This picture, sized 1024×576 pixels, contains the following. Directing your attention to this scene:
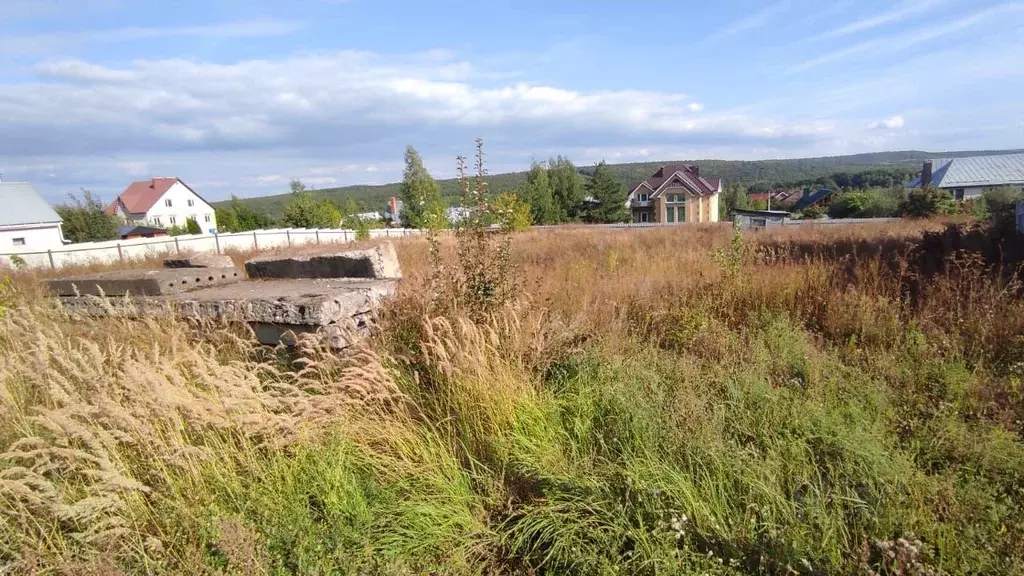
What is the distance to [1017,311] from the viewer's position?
383 centimetres

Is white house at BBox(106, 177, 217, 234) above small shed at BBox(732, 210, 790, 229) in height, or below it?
above

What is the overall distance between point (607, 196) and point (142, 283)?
51.5m

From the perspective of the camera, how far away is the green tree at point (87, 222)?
42531mm

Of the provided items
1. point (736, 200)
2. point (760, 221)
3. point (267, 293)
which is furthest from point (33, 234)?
point (736, 200)

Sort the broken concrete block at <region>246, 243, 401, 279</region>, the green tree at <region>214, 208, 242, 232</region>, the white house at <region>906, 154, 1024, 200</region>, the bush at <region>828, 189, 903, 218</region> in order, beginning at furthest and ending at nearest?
the green tree at <region>214, 208, 242, 232</region> → the white house at <region>906, 154, 1024, 200</region> → the bush at <region>828, 189, 903, 218</region> → the broken concrete block at <region>246, 243, 401, 279</region>

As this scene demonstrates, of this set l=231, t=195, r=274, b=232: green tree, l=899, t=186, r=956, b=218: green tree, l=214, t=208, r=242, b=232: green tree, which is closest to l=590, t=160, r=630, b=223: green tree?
l=899, t=186, r=956, b=218: green tree

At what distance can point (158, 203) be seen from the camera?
2494 inches

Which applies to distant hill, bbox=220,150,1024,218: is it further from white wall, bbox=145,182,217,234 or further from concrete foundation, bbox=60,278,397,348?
concrete foundation, bbox=60,278,397,348

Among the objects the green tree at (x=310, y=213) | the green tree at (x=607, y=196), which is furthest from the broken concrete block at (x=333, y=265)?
the green tree at (x=607, y=196)

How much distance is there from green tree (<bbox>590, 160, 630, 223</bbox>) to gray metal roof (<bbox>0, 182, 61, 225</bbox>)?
49.2 meters

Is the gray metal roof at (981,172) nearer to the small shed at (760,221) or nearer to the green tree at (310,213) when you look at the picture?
the small shed at (760,221)

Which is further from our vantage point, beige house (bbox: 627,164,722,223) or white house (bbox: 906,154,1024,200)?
beige house (bbox: 627,164,722,223)

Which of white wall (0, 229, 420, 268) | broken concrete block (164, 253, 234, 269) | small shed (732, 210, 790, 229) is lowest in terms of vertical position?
small shed (732, 210, 790, 229)

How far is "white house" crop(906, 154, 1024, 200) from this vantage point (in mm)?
43875
